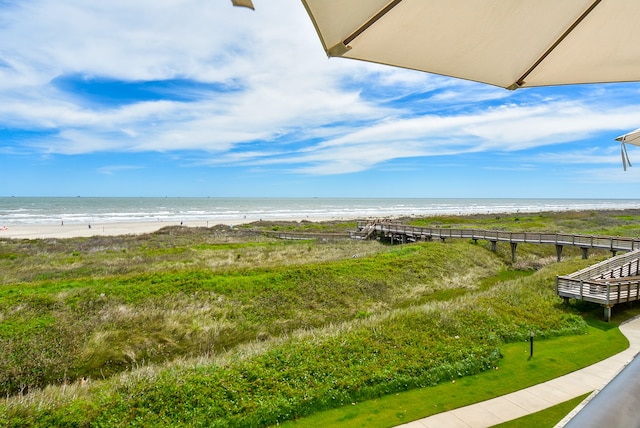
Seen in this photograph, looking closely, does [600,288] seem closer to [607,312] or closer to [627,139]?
[607,312]

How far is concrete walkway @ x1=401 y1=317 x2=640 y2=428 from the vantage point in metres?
8.19

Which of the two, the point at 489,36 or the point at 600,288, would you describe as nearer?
the point at 489,36

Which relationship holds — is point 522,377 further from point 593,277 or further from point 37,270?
point 37,270

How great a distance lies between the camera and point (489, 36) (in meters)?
2.65

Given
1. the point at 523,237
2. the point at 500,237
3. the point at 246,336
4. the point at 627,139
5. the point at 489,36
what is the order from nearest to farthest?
the point at 489,36, the point at 627,139, the point at 246,336, the point at 523,237, the point at 500,237

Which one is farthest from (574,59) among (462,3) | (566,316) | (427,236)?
(427,236)

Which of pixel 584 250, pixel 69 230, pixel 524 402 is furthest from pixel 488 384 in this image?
pixel 69 230

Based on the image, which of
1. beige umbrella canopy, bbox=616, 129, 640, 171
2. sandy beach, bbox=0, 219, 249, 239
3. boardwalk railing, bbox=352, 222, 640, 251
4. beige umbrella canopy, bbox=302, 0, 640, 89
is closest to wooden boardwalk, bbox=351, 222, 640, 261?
boardwalk railing, bbox=352, 222, 640, 251

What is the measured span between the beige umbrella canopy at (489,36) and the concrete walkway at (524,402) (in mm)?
7868

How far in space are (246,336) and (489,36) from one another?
48.4ft

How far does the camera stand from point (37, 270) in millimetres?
23969

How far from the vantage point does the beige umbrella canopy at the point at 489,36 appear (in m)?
2.26

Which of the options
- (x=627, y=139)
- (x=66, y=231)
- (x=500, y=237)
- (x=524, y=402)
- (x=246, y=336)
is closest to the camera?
(x=627, y=139)

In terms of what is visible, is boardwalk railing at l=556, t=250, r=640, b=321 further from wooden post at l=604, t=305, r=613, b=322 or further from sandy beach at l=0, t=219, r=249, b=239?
sandy beach at l=0, t=219, r=249, b=239
